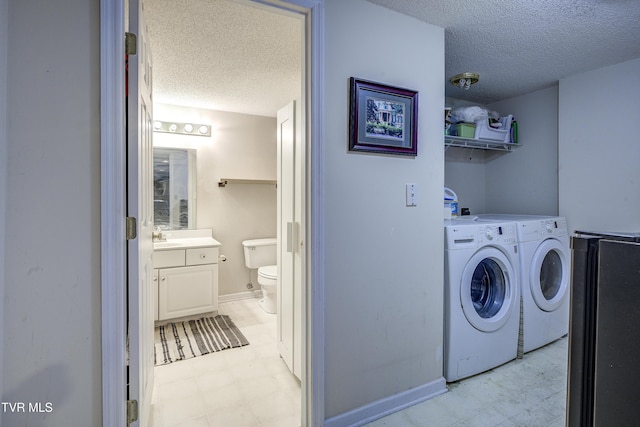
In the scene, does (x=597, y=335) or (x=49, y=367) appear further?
(x=49, y=367)

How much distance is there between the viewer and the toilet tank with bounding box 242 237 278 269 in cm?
357

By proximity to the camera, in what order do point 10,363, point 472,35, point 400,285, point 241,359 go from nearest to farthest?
point 10,363, point 400,285, point 472,35, point 241,359

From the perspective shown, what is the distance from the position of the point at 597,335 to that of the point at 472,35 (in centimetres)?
195

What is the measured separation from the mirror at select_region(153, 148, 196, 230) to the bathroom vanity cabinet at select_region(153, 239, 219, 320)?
1.38ft

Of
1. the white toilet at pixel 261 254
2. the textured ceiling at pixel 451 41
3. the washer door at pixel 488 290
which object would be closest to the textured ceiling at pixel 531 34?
the textured ceiling at pixel 451 41

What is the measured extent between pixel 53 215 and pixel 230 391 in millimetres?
1474

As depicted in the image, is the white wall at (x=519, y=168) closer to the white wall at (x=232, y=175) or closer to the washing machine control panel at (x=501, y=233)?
the washing machine control panel at (x=501, y=233)

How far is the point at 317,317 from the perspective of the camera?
1511mm

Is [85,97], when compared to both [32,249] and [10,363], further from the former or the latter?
[10,363]

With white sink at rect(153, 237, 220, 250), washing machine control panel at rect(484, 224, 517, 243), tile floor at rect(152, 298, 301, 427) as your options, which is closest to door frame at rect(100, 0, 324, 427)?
tile floor at rect(152, 298, 301, 427)

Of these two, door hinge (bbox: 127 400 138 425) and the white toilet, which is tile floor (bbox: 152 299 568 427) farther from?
the white toilet

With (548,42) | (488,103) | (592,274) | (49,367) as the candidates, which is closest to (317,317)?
(49,367)

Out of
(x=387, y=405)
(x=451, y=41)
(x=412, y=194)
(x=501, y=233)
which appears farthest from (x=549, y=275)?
(x=451, y=41)

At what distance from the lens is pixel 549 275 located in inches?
102
